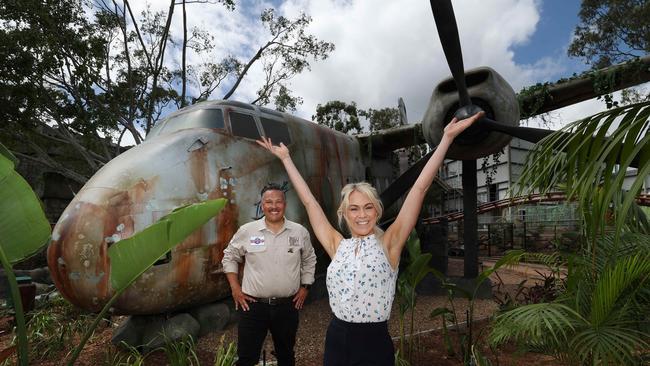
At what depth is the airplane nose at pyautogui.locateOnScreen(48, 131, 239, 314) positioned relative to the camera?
3707 millimetres

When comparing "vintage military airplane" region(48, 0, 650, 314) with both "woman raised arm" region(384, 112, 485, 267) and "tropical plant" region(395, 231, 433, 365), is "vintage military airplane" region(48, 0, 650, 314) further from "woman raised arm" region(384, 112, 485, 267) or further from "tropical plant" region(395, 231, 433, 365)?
"woman raised arm" region(384, 112, 485, 267)

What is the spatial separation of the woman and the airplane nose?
8.19 ft

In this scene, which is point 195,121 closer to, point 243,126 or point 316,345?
point 243,126

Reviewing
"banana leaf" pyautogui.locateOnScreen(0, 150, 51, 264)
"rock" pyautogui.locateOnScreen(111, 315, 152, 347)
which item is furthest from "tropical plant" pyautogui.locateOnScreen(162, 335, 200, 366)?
"banana leaf" pyautogui.locateOnScreen(0, 150, 51, 264)

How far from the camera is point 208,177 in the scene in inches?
185

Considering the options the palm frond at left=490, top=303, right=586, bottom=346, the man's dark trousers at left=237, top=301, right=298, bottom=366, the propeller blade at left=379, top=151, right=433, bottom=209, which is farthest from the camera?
the propeller blade at left=379, top=151, right=433, bottom=209

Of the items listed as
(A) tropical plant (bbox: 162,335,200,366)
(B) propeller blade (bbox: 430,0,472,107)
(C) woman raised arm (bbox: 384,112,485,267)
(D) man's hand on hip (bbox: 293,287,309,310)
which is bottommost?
(A) tropical plant (bbox: 162,335,200,366)

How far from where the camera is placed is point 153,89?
1597cm

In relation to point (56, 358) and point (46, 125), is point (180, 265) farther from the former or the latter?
point (46, 125)

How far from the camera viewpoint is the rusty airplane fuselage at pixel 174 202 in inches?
146

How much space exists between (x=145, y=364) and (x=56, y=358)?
1.31m

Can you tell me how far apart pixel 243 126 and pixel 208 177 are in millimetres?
1287

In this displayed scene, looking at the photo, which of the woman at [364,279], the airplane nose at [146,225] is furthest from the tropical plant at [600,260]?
the airplane nose at [146,225]

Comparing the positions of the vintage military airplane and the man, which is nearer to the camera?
the man
